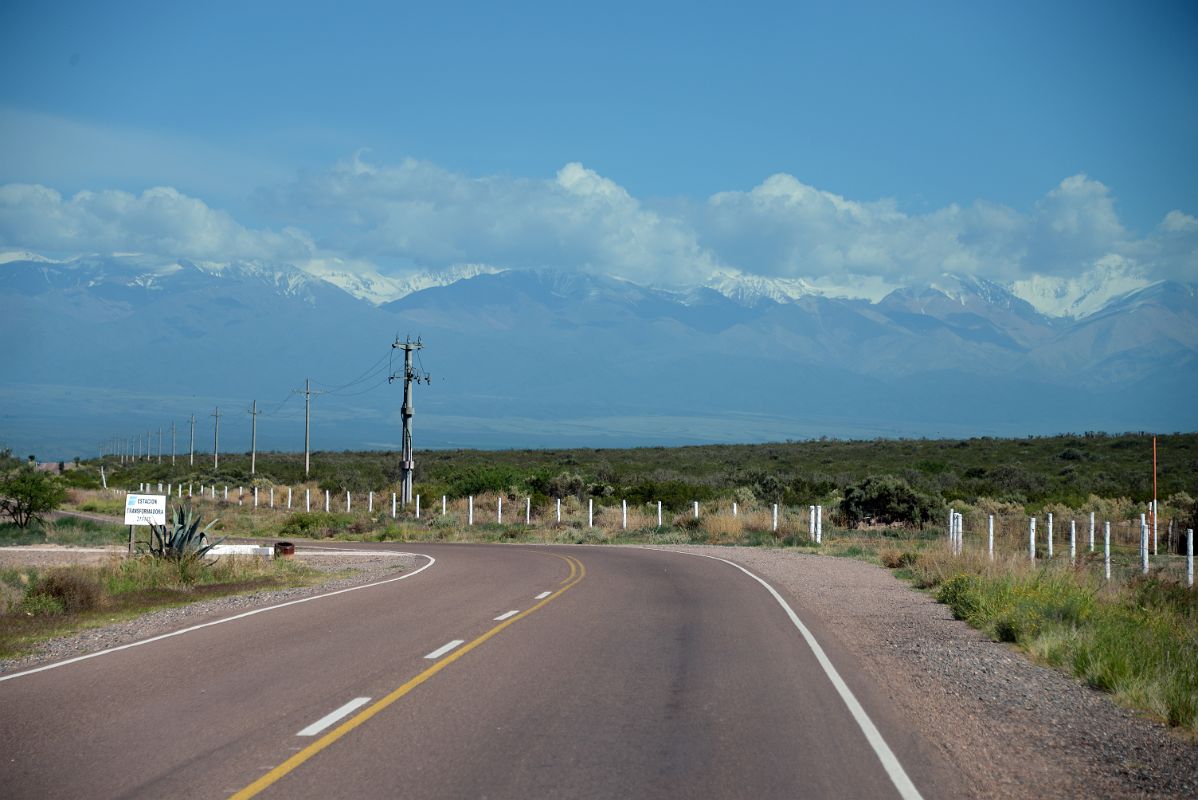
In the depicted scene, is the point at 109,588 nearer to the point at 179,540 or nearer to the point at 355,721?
the point at 179,540

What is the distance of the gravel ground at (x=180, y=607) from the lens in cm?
1257

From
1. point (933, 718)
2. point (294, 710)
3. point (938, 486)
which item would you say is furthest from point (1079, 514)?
point (294, 710)

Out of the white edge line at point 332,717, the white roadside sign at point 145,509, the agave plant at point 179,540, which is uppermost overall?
the white roadside sign at point 145,509

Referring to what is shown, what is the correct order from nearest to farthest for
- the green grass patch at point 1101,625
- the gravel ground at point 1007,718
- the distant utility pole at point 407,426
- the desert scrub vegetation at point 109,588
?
the gravel ground at point 1007,718, the green grass patch at point 1101,625, the desert scrub vegetation at point 109,588, the distant utility pole at point 407,426

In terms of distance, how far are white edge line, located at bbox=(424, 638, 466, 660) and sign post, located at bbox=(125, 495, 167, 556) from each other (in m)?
9.69

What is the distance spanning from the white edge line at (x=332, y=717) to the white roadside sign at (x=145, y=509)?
41.1ft

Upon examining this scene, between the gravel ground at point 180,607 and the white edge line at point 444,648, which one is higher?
the white edge line at point 444,648

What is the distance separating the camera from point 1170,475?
5441 cm

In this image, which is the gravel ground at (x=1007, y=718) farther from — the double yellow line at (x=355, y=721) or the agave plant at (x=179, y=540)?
the agave plant at (x=179, y=540)

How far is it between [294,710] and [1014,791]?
531cm

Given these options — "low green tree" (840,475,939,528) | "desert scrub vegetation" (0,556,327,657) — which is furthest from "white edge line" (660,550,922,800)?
"low green tree" (840,475,939,528)

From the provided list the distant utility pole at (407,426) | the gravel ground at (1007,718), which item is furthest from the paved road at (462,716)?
the distant utility pole at (407,426)

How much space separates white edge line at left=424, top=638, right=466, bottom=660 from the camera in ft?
37.9

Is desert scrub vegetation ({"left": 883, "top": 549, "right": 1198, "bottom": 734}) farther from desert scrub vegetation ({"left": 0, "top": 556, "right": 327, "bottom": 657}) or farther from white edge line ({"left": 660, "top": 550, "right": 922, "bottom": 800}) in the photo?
desert scrub vegetation ({"left": 0, "top": 556, "right": 327, "bottom": 657})
